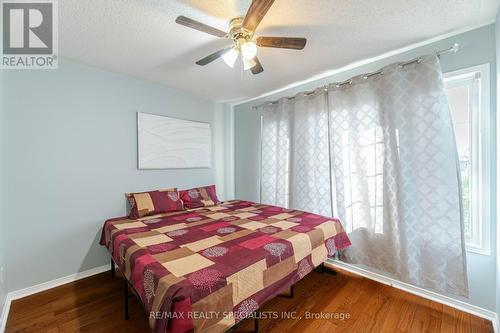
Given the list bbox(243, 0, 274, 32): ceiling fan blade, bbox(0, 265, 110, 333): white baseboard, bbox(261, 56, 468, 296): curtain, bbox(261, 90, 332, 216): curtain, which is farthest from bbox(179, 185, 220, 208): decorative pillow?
bbox(243, 0, 274, 32): ceiling fan blade

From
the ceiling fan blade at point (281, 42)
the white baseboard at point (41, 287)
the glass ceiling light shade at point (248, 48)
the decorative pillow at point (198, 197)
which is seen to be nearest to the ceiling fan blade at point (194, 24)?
the glass ceiling light shade at point (248, 48)

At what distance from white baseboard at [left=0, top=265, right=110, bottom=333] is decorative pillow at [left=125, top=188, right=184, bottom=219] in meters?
0.71

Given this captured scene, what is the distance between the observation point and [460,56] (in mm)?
1757

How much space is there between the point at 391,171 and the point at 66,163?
132 inches

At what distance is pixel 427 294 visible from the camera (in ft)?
6.20

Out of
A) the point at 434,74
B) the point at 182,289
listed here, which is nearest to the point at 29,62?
the point at 182,289

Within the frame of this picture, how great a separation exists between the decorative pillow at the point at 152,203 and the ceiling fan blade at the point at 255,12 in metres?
2.13

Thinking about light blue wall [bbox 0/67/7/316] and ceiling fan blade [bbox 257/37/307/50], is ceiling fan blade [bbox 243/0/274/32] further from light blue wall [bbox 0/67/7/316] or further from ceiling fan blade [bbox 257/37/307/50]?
light blue wall [bbox 0/67/7/316]

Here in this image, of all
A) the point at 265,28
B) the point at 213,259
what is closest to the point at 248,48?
the point at 265,28

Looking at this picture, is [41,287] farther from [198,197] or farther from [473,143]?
[473,143]

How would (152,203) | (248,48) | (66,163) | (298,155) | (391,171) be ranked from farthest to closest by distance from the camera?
(298,155) < (152,203) < (66,163) < (391,171) < (248,48)

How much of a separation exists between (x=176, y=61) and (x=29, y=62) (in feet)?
4.50

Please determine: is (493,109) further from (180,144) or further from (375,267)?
(180,144)

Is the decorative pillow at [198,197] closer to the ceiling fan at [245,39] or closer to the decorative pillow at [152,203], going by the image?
the decorative pillow at [152,203]
